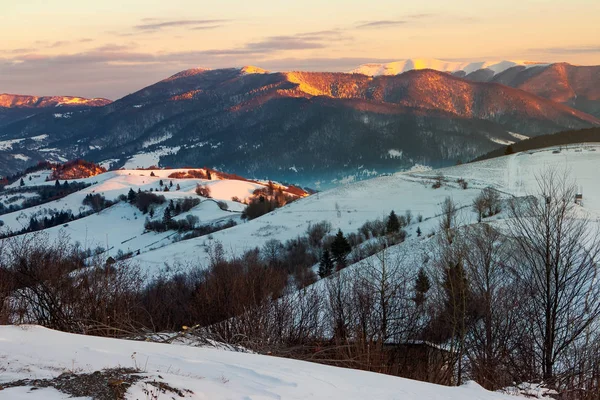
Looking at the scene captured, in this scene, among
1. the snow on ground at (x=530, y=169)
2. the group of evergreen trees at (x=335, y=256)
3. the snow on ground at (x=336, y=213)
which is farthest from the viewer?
the snow on ground at (x=530, y=169)

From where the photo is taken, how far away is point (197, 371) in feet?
27.0

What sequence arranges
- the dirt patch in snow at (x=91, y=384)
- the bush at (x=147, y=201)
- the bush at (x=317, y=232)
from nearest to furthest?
the dirt patch in snow at (x=91, y=384) < the bush at (x=317, y=232) < the bush at (x=147, y=201)

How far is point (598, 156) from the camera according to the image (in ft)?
271

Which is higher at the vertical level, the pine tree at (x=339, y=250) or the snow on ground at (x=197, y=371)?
the snow on ground at (x=197, y=371)

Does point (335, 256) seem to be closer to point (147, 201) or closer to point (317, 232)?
point (317, 232)

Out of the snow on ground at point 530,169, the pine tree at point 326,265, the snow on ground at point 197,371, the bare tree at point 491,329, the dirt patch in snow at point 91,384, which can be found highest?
the dirt patch in snow at point 91,384

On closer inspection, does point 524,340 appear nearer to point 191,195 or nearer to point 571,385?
point 571,385

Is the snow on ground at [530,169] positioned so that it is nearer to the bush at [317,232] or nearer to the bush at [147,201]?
the bush at [317,232]

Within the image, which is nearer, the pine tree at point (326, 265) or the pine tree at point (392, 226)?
the pine tree at point (326, 265)

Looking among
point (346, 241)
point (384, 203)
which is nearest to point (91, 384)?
point (346, 241)

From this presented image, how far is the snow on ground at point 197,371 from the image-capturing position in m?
7.25

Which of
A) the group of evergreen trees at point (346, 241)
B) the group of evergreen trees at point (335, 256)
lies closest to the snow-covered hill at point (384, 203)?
the group of evergreen trees at point (346, 241)

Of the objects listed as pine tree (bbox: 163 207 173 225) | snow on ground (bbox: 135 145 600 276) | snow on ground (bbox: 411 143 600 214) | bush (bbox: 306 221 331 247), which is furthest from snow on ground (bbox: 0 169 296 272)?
snow on ground (bbox: 411 143 600 214)

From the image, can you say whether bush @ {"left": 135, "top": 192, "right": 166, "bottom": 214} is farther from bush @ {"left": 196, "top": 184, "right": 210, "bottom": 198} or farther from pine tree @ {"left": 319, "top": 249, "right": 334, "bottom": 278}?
pine tree @ {"left": 319, "top": 249, "right": 334, "bottom": 278}
